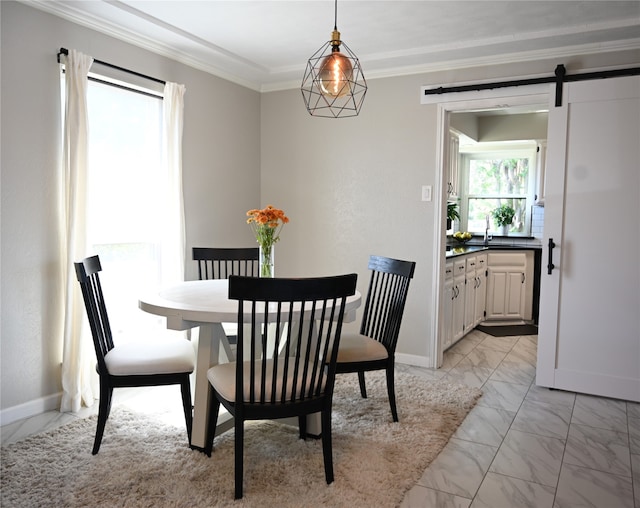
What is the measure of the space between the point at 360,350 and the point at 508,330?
126 inches

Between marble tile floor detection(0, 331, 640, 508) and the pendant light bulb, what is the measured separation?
183 centimetres

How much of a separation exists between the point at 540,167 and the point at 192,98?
A: 4.17 m

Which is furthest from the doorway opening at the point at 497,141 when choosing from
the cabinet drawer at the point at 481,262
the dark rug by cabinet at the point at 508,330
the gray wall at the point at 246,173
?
the dark rug by cabinet at the point at 508,330

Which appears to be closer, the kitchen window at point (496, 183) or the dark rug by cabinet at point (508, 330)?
the dark rug by cabinet at point (508, 330)

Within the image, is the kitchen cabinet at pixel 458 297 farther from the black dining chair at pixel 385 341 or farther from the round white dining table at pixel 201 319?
the round white dining table at pixel 201 319

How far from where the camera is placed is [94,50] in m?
3.29

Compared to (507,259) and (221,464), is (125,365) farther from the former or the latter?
(507,259)

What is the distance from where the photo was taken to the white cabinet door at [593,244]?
3.42 metres

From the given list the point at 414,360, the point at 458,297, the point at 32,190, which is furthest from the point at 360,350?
the point at 458,297

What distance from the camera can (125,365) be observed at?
252cm

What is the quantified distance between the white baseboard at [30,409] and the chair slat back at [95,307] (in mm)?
695

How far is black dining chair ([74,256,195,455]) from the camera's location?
2.52 metres

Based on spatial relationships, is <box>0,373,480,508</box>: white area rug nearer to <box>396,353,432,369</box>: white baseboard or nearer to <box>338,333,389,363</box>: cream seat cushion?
<box>338,333,389,363</box>: cream seat cushion

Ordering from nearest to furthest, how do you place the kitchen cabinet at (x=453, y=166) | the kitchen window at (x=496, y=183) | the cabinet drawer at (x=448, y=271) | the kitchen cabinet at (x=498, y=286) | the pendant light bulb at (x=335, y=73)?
1. the pendant light bulb at (x=335, y=73)
2. the cabinet drawer at (x=448, y=271)
3. the kitchen cabinet at (x=498, y=286)
4. the kitchen cabinet at (x=453, y=166)
5. the kitchen window at (x=496, y=183)
